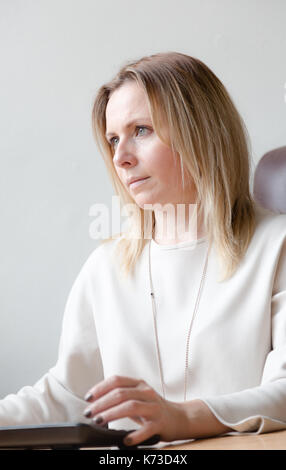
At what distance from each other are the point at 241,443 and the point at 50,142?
1302 mm

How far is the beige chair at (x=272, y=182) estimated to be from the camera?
→ 1.42m

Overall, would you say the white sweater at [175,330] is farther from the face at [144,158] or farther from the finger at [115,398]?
the finger at [115,398]

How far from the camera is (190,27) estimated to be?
1764 millimetres

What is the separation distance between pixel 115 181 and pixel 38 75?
689 millimetres

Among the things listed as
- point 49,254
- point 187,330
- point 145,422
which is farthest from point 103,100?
point 145,422

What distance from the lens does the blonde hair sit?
119cm

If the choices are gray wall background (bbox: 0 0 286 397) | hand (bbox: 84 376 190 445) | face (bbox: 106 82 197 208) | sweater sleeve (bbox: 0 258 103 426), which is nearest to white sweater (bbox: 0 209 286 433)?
sweater sleeve (bbox: 0 258 103 426)

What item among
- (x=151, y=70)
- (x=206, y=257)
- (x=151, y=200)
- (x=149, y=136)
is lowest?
(x=206, y=257)

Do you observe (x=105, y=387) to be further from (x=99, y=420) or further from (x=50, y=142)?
(x=50, y=142)

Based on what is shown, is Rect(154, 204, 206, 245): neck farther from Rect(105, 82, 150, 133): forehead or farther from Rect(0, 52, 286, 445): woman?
Rect(105, 82, 150, 133): forehead

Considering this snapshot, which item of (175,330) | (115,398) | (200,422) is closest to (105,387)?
(115,398)

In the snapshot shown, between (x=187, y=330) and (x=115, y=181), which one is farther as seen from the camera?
(x=115, y=181)
